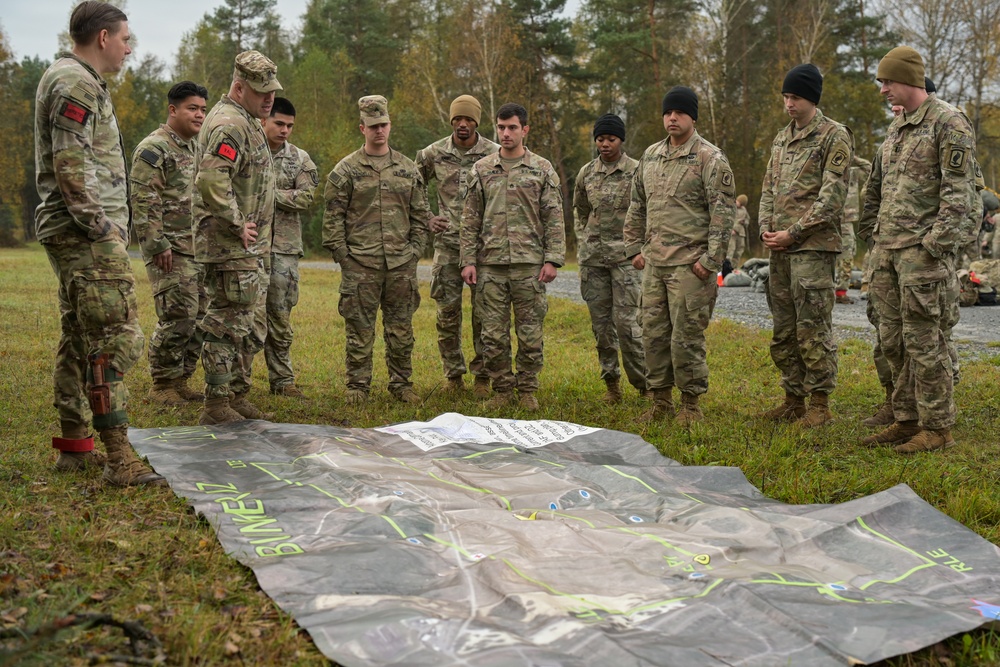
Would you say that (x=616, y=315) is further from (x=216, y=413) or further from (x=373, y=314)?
(x=216, y=413)

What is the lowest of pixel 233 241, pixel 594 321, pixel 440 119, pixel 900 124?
pixel 594 321

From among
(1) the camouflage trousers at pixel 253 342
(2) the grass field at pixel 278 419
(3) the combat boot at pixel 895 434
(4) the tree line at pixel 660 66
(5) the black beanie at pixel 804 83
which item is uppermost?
(4) the tree line at pixel 660 66

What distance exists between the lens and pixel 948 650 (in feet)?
10.2

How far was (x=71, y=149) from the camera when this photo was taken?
177 inches

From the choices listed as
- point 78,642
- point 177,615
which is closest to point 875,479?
point 177,615

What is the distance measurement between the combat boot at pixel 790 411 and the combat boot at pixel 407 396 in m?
2.87

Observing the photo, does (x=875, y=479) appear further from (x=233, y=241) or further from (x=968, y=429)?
(x=233, y=241)

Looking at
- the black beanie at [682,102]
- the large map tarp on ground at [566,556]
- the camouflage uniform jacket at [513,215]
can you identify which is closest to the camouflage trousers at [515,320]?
the camouflage uniform jacket at [513,215]

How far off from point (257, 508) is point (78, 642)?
4.56ft

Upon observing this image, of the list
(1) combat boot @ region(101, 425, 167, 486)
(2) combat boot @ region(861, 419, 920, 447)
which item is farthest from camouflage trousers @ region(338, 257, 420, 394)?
(2) combat boot @ region(861, 419, 920, 447)

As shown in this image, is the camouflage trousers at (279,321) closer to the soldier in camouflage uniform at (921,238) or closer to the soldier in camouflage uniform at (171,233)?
the soldier in camouflage uniform at (171,233)

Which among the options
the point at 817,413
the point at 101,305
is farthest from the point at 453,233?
the point at 101,305

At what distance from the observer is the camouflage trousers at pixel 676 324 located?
6.48 m

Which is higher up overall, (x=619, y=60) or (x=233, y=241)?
(x=619, y=60)
